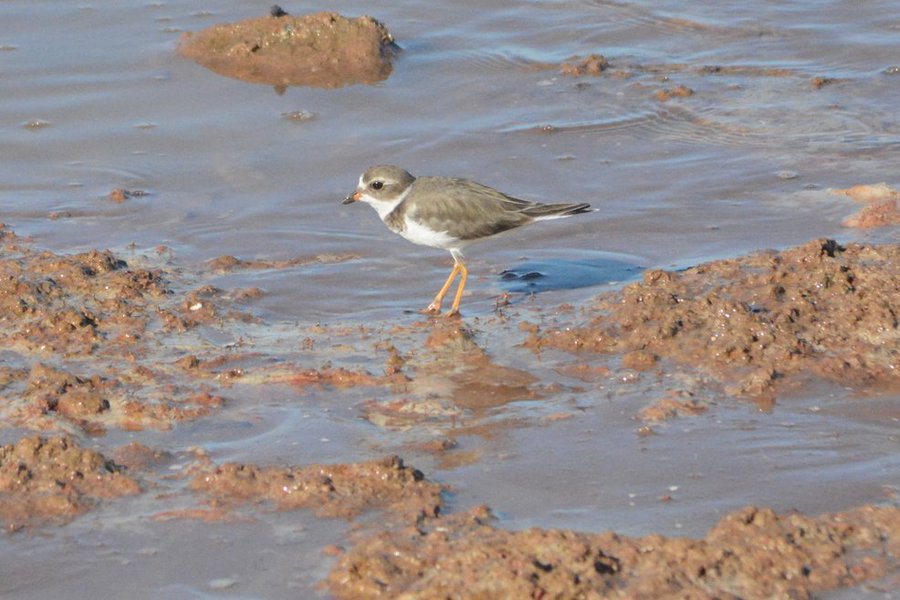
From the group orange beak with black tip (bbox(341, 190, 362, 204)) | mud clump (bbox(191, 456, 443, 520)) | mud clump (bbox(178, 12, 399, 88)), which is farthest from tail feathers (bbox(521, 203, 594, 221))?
mud clump (bbox(178, 12, 399, 88))

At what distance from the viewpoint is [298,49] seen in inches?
428

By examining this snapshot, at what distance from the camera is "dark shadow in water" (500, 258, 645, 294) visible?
7.06 m

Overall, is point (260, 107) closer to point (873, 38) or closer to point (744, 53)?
point (744, 53)

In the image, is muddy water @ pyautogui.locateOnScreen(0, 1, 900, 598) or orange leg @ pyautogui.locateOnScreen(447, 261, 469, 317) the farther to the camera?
orange leg @ pyautogui.locateOnScreen(447, 261, 469, 317)

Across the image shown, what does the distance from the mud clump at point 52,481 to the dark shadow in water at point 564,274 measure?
285 centimetres

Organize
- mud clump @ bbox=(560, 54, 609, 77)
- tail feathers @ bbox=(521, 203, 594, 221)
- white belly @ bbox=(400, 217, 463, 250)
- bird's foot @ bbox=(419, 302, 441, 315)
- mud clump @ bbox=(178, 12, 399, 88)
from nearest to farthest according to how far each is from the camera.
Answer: bird's foot @ bbox=(419, 302, 441, 315), white belly @ bbox=(400, 217, 463, 250), tail feathers @ bbox=(521, 203, 594, 221), mud clump @ bbox=(560, 54, 609, 77), mud clump @ bbox=(178, 12, 399, 88)

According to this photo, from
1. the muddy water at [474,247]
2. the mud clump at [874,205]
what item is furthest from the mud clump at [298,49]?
the mud clump at [874,205]

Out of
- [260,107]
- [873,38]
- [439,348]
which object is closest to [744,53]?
[873,38]

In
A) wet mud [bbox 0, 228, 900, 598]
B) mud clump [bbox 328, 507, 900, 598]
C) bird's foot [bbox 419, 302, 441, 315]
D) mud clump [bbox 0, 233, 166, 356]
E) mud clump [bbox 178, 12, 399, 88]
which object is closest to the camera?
mud clump [bbox 328, 507, 900, 598]

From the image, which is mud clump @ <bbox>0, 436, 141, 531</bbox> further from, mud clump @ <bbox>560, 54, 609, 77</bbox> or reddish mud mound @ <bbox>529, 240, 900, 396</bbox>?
mud clump @ <bbox>560, 54, 609, 77</bbox>

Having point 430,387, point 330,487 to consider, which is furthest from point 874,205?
point 330,487

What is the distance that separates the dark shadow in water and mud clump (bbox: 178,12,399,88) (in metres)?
3.65

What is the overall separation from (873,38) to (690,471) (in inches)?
287

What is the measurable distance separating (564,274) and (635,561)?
3466 mm
